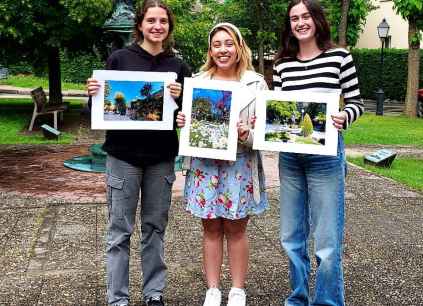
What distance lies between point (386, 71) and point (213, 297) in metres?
28.6

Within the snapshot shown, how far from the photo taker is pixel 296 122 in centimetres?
365

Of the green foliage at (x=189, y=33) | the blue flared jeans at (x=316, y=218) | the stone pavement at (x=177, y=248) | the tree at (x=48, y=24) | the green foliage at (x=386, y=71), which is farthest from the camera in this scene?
the green foliage at (x=386, y=71)

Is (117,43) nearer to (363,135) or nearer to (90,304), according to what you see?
(90,304)

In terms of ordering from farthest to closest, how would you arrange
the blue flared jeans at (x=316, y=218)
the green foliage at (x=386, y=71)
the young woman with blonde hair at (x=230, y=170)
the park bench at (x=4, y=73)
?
the park bench at (x=4, y=73)
the green foliage at (x=386, y=71)
the young woman with blonde hair at (x=230, y=170)
the blue flared jeans at (x=316, y=218)

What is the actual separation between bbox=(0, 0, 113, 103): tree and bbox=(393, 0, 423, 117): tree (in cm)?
1015

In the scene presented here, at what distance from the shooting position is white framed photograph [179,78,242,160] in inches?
146

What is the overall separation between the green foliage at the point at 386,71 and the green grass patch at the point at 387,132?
10345 millimetres

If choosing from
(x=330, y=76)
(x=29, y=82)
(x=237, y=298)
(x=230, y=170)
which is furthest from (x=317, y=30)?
(x=29, y=82)

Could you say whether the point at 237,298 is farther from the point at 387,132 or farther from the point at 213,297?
the point at 387,132

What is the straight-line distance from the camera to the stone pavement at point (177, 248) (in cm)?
435

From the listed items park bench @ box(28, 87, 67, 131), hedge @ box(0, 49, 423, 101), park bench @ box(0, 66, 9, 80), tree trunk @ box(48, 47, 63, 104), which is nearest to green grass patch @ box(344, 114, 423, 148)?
park bench @ box(28, 87, 67, 131)

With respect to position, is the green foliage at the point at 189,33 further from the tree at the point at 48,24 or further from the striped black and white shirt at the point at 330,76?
the striped black and white shirt at the point at 330,76

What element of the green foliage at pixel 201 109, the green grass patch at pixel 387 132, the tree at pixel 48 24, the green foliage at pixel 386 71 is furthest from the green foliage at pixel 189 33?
the green foliage at pixel 386 71

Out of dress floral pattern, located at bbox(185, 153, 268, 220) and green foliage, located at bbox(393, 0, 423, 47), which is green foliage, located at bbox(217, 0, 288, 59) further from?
dress floral pattern, located at bbox(185, 153, 268, 220)
